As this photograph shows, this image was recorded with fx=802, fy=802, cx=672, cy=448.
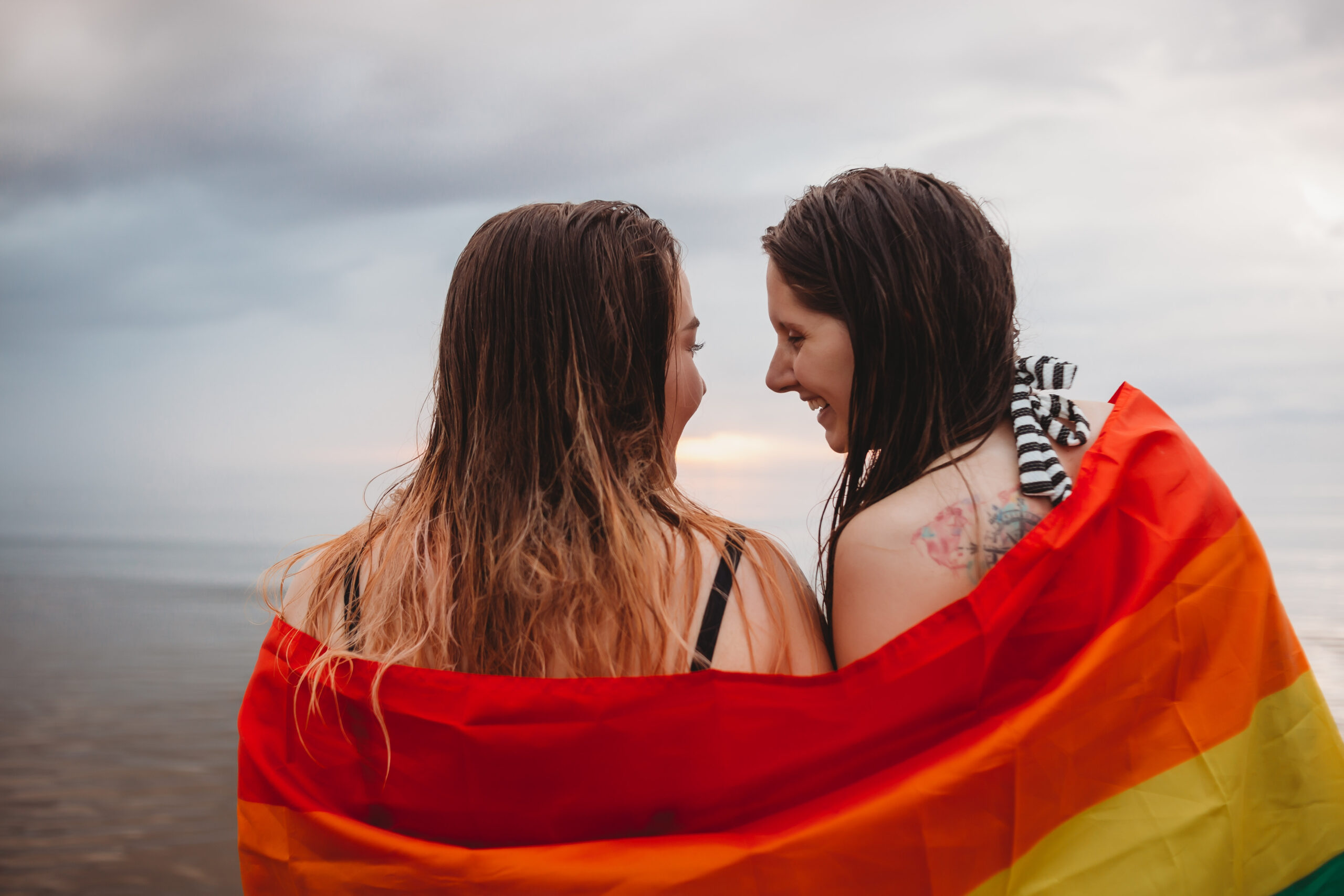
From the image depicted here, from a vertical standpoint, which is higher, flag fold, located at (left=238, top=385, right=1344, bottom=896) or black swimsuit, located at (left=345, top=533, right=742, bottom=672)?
black swimsuit, located at (left=345, top=533, right=742, bottom=672)

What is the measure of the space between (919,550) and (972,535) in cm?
10

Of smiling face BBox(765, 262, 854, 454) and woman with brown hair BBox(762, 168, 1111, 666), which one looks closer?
woman with brown hair BBox(762, 168, 1111, 666)

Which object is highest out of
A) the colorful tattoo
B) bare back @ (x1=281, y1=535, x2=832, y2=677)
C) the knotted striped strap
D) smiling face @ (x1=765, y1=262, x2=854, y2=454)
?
smiling face @ (x1=765, y1=262, x2=854, y2=454)

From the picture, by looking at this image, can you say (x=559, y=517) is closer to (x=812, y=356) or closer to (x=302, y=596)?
(x=302, y=596)

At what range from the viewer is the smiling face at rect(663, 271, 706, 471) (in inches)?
63.8

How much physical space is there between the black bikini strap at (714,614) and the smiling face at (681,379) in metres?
0.32

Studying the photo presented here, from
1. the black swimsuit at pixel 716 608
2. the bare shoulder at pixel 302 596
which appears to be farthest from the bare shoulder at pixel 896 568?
the bare shoulder at pixel 302 596

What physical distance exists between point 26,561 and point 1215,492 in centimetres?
2759

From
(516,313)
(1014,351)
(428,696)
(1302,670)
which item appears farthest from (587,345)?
(1302,670)

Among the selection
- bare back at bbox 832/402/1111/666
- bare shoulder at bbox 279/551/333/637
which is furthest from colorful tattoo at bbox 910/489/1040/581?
bare shoulder at bbox 279/551/333/637

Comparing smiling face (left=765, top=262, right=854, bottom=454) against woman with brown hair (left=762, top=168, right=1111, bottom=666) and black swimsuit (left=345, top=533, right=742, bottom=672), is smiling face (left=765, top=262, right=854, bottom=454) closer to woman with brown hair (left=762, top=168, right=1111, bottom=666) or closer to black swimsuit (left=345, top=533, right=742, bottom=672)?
woman with brown hair (left=762, top=168, right=1111, bottom=666)

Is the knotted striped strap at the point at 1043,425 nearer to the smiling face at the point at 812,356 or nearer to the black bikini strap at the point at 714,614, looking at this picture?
the smiling face at the point at 812,356

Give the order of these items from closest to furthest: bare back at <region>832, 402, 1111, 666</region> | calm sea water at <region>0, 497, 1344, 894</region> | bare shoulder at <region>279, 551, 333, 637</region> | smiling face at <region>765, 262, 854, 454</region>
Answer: bare back at <region>832, 402, 1111, 666</region> → bare shoulder at <region>279, 551, 333, 637</region> → smiling face at <region>765, 262, 854, 454</region> → calm sea water at <region>0, 497, 1344, 894</region>

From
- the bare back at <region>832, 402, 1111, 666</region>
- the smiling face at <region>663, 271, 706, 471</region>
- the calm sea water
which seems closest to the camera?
the bare back at <region>832, 402, 1111, 666</region>
